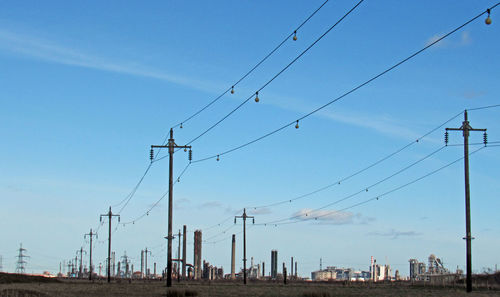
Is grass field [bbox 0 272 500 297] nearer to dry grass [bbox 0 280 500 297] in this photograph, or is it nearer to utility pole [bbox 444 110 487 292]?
dry grass [bbox 0 280 500 297]

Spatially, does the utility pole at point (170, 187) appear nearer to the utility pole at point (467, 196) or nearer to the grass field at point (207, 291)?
the grass field at point (207, 291)

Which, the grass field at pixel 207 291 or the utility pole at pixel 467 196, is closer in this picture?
the grass field at pixel 207 291

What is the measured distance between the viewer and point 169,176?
2009 inches

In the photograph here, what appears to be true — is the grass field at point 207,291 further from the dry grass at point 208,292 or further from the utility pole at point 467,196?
the utility pole at point 467,196

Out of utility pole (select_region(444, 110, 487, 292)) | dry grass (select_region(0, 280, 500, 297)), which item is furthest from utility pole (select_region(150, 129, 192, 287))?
utility pole (select_region(444, 110, 487, 292))

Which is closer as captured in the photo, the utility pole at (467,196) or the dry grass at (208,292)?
the dry grass at (208,292)

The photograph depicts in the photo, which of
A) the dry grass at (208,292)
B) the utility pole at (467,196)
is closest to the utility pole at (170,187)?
the dry grass at (208,292)

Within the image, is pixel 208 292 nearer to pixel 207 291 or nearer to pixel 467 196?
pixel 207 291

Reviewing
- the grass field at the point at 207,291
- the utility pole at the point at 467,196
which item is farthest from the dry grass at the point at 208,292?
the utility pole at the point at 467,196

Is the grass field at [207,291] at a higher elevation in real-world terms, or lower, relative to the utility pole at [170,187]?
lower

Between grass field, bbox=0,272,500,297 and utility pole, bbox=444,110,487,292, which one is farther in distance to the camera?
utility pole, bbox=444,110,487,292

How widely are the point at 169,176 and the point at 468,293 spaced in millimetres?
22107

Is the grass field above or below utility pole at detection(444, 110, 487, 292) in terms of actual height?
below

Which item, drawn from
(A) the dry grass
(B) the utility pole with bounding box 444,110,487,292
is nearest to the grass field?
(A) the dry grass
